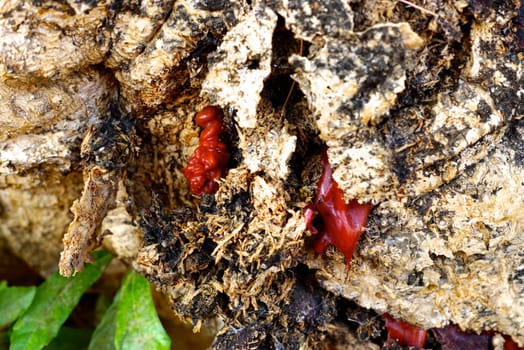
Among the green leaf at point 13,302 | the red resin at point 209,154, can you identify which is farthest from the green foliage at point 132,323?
the red resin at point 209,154

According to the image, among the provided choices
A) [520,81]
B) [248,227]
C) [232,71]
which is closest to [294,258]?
[248,227]

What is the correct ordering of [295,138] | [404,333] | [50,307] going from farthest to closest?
[50,307] → [404,333] → [295,138]

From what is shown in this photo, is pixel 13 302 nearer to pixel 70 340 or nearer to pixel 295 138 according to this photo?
pixel 70 340

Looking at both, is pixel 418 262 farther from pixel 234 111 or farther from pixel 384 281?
pixel 234 111

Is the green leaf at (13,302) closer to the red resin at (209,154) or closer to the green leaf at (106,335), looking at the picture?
the green leaf at (106,335)

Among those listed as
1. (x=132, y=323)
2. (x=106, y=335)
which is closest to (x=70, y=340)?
(x=106, y=335)
